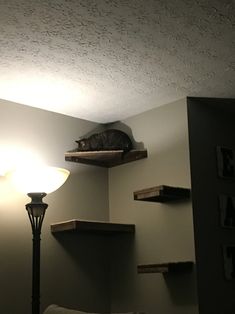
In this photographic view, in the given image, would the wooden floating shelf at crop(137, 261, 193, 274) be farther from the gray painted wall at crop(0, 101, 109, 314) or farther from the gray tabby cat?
the gray tabby cat

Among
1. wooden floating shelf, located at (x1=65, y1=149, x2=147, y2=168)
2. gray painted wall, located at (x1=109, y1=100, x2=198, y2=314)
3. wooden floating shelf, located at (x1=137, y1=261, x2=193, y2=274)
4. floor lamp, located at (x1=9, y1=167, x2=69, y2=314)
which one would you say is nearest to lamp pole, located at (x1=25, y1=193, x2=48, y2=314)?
floor lamp, located at (x1=9, y1=167, x2=69, y2=314)

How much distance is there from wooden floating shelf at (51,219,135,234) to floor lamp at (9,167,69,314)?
275 mm

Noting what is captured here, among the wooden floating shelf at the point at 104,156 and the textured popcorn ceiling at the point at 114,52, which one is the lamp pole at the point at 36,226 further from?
the textured popcorn ceiling at the point at 114,52

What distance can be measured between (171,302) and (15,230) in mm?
1092

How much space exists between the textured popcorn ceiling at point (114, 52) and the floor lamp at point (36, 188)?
1.82ft

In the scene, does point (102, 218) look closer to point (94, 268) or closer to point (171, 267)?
point (94, 268)

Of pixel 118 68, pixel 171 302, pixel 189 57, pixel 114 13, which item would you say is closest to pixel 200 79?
pixel 189 57

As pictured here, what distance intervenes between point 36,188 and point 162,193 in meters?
0.76

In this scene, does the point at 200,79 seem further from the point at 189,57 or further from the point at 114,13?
the point at 114,13

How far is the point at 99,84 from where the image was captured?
9.39 feet

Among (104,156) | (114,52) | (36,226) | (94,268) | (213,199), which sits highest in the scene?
(114,52)

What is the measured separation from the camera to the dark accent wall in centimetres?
290

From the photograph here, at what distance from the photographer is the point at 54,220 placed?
3.13 metres

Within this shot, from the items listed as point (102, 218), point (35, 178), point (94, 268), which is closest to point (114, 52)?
point (35, 178)
